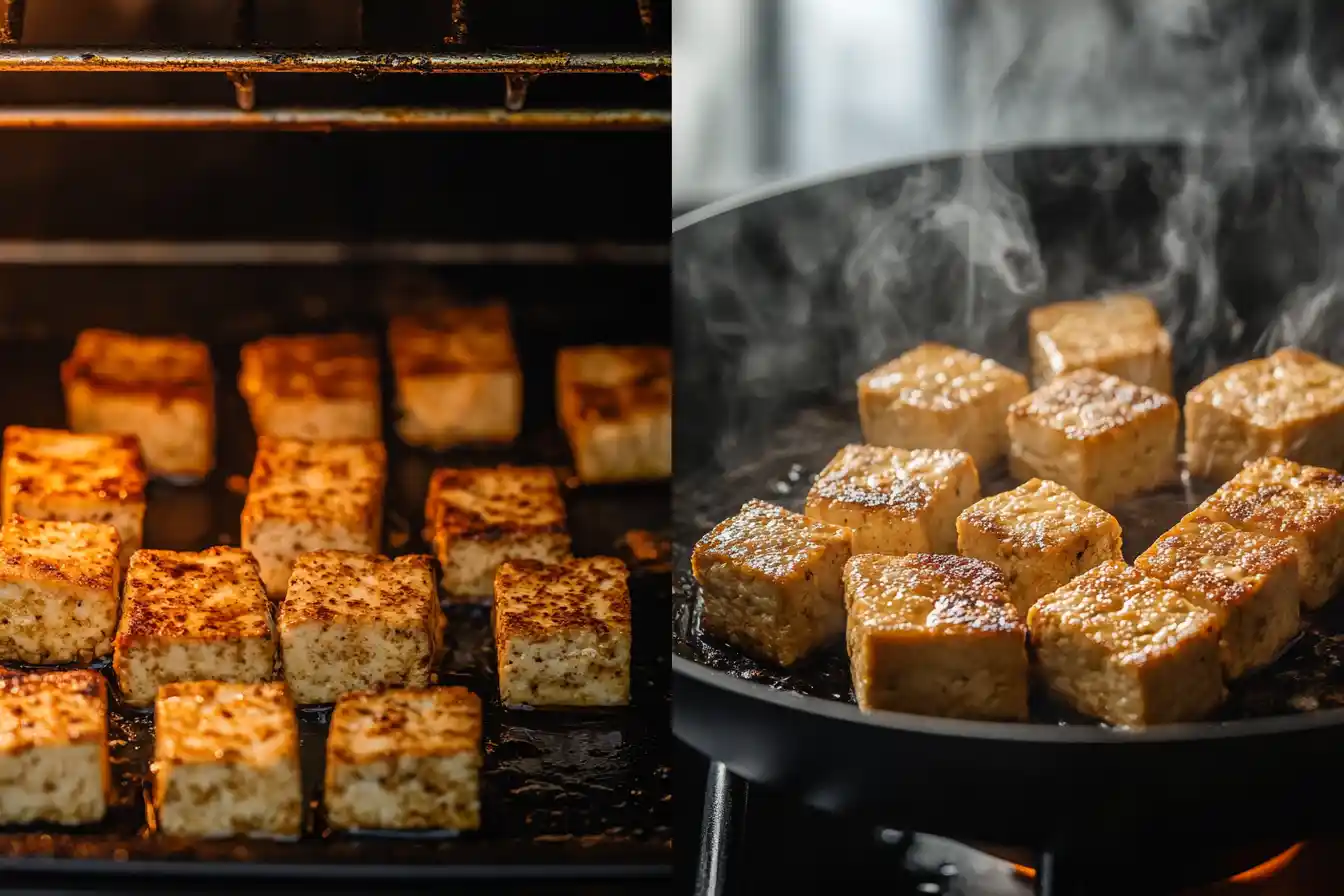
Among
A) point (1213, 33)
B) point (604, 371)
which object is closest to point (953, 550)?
point (604, 371)

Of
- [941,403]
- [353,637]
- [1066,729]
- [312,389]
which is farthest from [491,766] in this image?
[312,389]

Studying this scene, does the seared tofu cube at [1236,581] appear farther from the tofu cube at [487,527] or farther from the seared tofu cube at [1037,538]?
the tofu cube at [487,527]

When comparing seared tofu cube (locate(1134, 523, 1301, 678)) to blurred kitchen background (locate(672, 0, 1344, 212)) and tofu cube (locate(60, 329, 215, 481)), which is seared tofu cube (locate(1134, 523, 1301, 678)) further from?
blurred kitchen background (locate(672, 0, 1344, 212))

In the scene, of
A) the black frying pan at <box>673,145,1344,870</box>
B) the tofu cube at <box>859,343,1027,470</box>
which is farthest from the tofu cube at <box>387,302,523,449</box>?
the tofu cube at <box>859,343,1027,470</box>

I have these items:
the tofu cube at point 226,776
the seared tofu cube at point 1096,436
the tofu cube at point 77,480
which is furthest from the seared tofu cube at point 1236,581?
the tofu cube at point 77,480

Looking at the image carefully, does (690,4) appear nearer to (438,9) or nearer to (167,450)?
(438,9)
